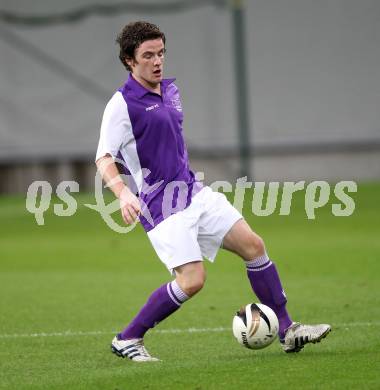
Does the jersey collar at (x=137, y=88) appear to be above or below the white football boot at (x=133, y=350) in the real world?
above

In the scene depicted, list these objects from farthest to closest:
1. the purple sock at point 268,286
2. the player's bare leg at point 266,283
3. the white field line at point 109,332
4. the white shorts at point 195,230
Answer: the white field line at point 109,332
the purple sock at point 268,286
the player's bare leg at point 266,283
the white shorts at point 195,230

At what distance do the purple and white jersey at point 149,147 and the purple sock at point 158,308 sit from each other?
419 mm

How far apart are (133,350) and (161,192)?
100 centimetres

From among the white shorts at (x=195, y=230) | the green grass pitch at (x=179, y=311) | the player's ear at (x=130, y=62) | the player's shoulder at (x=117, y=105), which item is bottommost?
the green grass pitch at (x=179, y=311)

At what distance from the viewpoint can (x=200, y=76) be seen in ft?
79.0

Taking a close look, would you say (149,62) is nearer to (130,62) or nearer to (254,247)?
(130,62)

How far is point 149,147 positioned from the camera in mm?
6934

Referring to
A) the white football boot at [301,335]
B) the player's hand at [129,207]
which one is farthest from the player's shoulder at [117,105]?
the white football boot at [301,335]

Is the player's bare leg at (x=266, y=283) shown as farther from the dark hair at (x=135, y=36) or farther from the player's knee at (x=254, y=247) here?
the dark hair at (x=135, y=36)

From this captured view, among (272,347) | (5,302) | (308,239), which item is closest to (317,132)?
(308,239)

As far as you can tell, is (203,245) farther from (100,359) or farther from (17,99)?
(17,99)

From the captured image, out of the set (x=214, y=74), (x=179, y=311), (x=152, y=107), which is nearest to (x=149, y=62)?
(x=152, y=107)

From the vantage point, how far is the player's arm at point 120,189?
651cm

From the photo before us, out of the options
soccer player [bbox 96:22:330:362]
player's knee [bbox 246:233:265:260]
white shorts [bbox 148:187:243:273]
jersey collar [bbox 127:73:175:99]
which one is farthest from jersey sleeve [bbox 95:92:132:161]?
player's knee [bbox 246:233:265:260]
